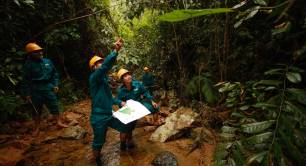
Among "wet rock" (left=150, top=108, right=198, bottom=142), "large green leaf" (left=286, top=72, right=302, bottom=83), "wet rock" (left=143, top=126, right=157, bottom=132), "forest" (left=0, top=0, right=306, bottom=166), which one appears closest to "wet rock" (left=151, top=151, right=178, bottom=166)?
"wet rock" (left=150, top=108, right=198, bottom=142)

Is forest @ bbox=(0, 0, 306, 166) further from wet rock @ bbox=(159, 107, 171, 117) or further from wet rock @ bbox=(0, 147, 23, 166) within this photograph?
wet rock @ bbox=(0, 147, 23, 166)

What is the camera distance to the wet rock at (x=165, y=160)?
3.79m

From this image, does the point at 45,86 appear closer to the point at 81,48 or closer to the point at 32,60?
the point at 32,60

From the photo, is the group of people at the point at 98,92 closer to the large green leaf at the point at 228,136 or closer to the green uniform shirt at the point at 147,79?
the large green leaf at the point at 228,136

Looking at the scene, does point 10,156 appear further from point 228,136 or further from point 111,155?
point 228,136

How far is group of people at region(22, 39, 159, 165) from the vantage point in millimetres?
3694

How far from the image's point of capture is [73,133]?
212 inches

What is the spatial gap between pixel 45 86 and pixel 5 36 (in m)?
2.20

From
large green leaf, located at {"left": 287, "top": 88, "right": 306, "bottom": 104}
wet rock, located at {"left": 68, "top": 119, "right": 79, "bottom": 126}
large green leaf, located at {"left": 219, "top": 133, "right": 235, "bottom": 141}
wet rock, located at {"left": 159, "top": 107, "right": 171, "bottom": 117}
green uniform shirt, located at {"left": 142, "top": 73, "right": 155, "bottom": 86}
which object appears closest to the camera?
large green leaf, located at {"left": 287, "top": 88, "right": 306, "bottom": 104}

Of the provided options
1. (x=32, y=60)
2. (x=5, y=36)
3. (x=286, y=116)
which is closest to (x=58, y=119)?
(x=32, y=60)

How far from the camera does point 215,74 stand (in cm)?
454

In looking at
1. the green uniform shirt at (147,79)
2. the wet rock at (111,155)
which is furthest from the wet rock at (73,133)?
the green uniform shirt at (147,79)

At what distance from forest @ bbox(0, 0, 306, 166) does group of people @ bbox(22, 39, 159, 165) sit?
60 centimetres

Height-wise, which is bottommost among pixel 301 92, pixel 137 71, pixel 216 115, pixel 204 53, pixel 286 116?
pixel 137 71
